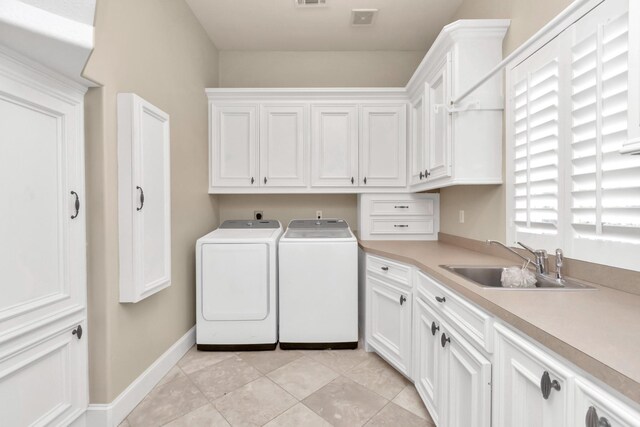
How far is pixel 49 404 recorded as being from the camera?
1301mm

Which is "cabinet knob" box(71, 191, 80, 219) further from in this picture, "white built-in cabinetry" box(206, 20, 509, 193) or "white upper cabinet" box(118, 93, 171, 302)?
"white built-in cabinetry" box(206, 20, 509, 193)

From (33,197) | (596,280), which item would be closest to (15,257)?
(33,197)

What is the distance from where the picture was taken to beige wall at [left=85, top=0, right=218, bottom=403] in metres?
1.48

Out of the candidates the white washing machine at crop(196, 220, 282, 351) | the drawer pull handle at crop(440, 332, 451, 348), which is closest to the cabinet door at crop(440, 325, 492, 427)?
the drawer pull handle at crop(440, 332, 451, 348)

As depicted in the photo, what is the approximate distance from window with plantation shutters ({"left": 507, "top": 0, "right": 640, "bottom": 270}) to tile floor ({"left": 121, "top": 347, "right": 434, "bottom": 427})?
1.20 meters

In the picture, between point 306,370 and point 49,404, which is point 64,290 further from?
point 306,370

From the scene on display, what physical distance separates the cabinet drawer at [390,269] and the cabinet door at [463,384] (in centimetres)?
48

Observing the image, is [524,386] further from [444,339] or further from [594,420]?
[444,339]

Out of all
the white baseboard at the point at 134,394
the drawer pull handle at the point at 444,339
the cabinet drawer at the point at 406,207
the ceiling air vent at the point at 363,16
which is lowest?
the white baseboard at the point at 134,394

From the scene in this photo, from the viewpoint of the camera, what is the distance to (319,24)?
102 inches

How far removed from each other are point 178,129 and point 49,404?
1.74 m

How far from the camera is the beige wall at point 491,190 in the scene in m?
1.52

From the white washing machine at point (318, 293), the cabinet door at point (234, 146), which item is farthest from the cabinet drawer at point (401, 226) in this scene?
the cabinet door at point (234, 146)

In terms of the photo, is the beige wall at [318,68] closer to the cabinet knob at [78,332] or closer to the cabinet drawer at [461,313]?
the cabinet drawer at [461,313]
